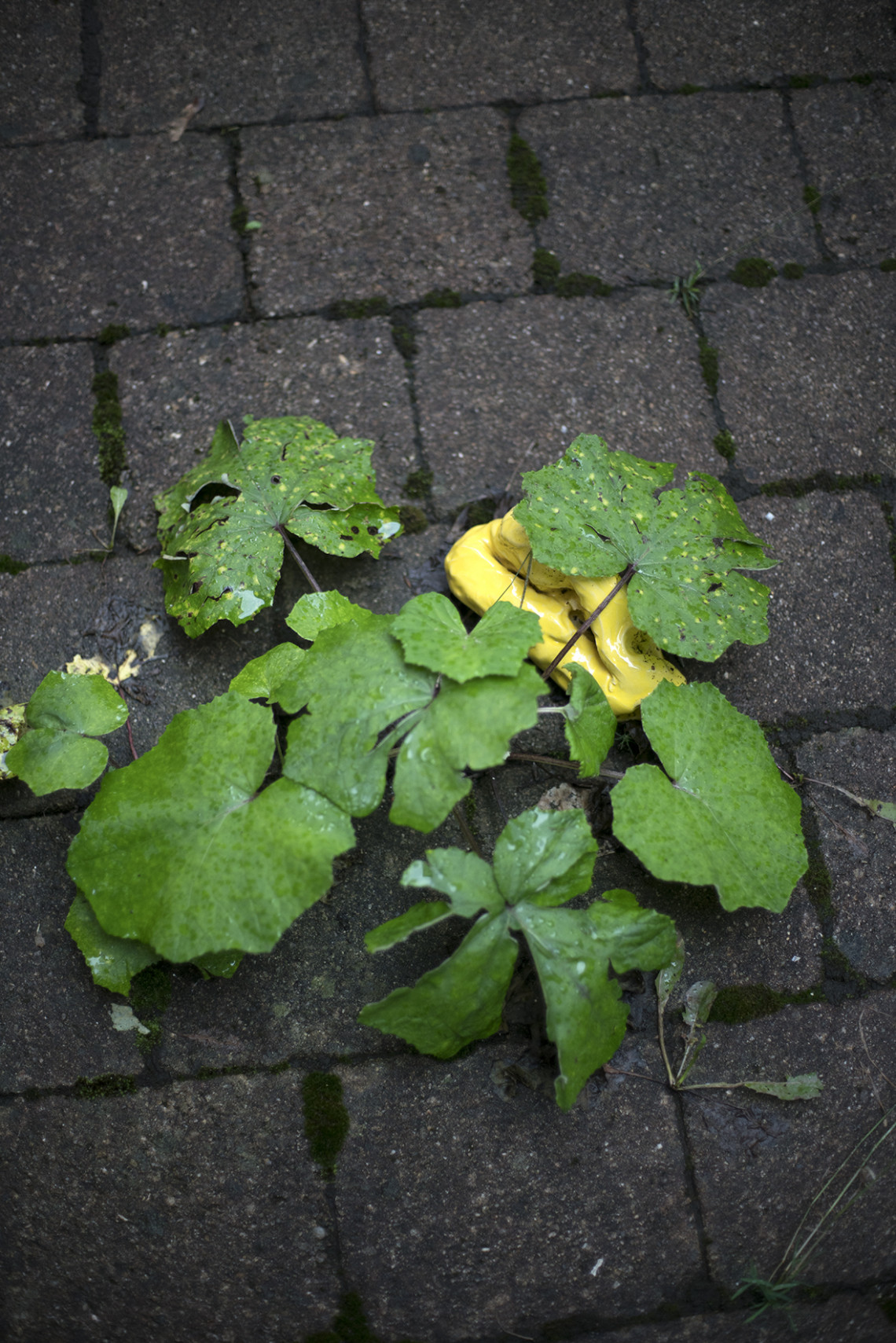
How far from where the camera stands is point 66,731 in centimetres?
178

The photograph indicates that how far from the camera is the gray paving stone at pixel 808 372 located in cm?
218

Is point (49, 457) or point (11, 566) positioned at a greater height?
point (49, 457)

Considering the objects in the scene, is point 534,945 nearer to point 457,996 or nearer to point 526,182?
point 457,996

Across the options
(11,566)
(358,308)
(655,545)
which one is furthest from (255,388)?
(655,545)

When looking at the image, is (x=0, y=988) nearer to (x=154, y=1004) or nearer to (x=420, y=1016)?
(x=154, y=1004)

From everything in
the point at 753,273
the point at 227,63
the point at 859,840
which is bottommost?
the point at 859,840

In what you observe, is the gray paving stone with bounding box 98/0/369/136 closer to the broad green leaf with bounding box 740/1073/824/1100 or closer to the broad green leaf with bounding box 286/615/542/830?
the broad green leaf with bounding box 286/615/542/830

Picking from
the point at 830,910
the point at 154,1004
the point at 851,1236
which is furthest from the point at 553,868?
the point at 851,1236

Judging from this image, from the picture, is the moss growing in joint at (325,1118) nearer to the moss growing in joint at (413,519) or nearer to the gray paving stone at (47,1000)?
the gray paving stone at (47,1000)

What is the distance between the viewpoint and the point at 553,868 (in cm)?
160

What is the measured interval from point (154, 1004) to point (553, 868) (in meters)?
0.86

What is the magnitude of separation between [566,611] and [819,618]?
2.03 ft

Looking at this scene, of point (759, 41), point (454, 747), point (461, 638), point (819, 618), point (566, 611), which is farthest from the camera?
point (759, 41)

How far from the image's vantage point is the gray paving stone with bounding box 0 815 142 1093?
1.79 m
